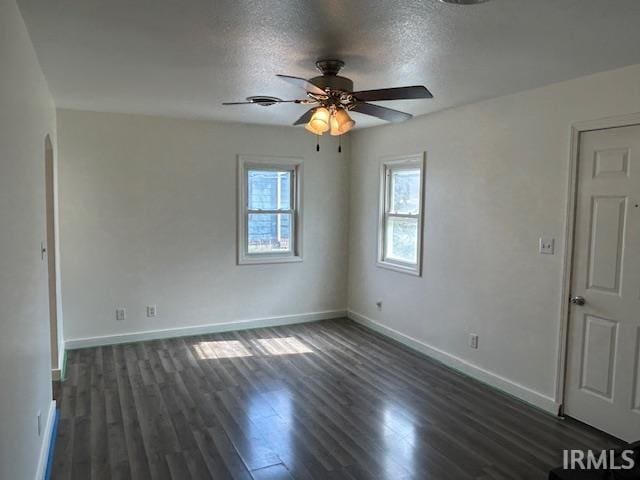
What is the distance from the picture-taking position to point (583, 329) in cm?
335

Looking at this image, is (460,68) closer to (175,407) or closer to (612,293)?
(612,293)

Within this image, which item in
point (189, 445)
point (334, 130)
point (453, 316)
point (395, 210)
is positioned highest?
point (334, 130)

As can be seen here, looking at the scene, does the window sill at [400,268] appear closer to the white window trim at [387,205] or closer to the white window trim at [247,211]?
the white window trim at [387,205]

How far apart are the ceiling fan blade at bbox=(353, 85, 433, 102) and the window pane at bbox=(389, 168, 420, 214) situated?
2.35 m

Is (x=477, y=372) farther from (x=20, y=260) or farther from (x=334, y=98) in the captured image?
(x=20, y=260)

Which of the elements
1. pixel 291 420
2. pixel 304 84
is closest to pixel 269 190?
pixel 291 420

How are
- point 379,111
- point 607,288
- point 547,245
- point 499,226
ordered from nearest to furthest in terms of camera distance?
point 379,111, point 607,288, point 547,245, point 499,226

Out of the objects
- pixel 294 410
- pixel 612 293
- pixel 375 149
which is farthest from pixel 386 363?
pixel 375 149

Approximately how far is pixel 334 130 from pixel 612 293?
2.18 metres

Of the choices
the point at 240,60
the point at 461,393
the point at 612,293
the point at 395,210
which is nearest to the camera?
the point at 240,60

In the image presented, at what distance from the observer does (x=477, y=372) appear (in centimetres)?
420

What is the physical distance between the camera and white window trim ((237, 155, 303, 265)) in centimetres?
554

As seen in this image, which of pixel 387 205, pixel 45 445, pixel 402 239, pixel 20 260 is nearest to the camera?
pixel 20 260

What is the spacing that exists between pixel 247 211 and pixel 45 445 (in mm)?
3357
